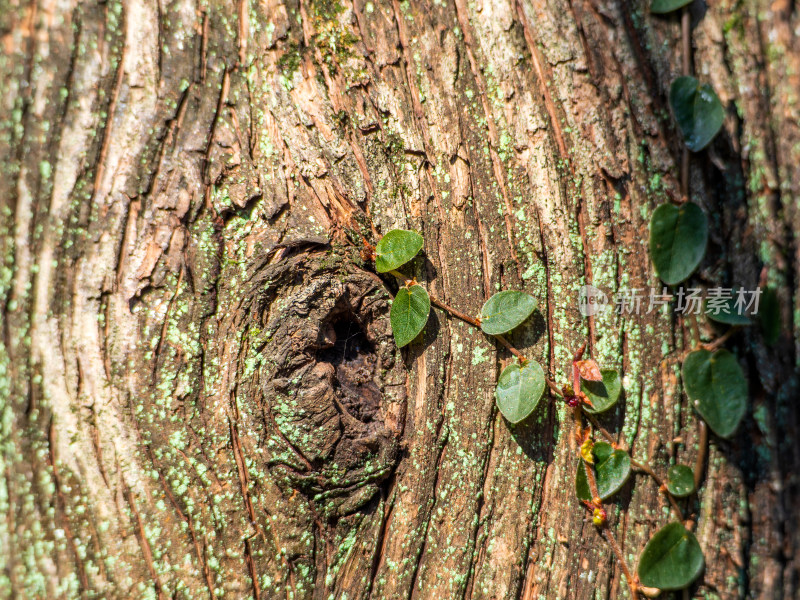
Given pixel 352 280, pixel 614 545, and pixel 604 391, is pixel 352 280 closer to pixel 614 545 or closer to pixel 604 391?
pixel 604 391

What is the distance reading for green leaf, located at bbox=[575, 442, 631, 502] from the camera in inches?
38.8

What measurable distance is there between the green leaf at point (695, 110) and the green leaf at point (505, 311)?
48 cm

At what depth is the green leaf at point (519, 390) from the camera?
986 mm

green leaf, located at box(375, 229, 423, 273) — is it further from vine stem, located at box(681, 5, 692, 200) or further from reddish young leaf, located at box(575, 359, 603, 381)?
vine stem, located at box(681, 5, 692, 200)

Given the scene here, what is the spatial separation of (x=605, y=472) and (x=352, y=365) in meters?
0.60

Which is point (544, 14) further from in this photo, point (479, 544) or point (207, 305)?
point (479, 544)

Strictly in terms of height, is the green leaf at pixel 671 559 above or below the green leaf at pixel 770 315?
below

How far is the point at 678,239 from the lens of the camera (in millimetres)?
977

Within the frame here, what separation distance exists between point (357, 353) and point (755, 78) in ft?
3.42

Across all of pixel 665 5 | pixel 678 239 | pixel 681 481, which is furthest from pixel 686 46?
pixel 681 481

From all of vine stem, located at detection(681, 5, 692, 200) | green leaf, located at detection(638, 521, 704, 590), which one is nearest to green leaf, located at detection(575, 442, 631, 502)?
green leaf, located at detection(638, 521, 704, 590)

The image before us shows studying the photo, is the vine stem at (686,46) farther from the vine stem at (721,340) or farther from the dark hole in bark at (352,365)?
the dark hole in bark at (352,365)

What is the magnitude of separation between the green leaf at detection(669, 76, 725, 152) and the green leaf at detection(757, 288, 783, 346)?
1.12ft

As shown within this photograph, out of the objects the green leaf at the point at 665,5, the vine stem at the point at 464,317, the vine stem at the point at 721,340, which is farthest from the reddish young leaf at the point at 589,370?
the green leaf at the point at 665,5
